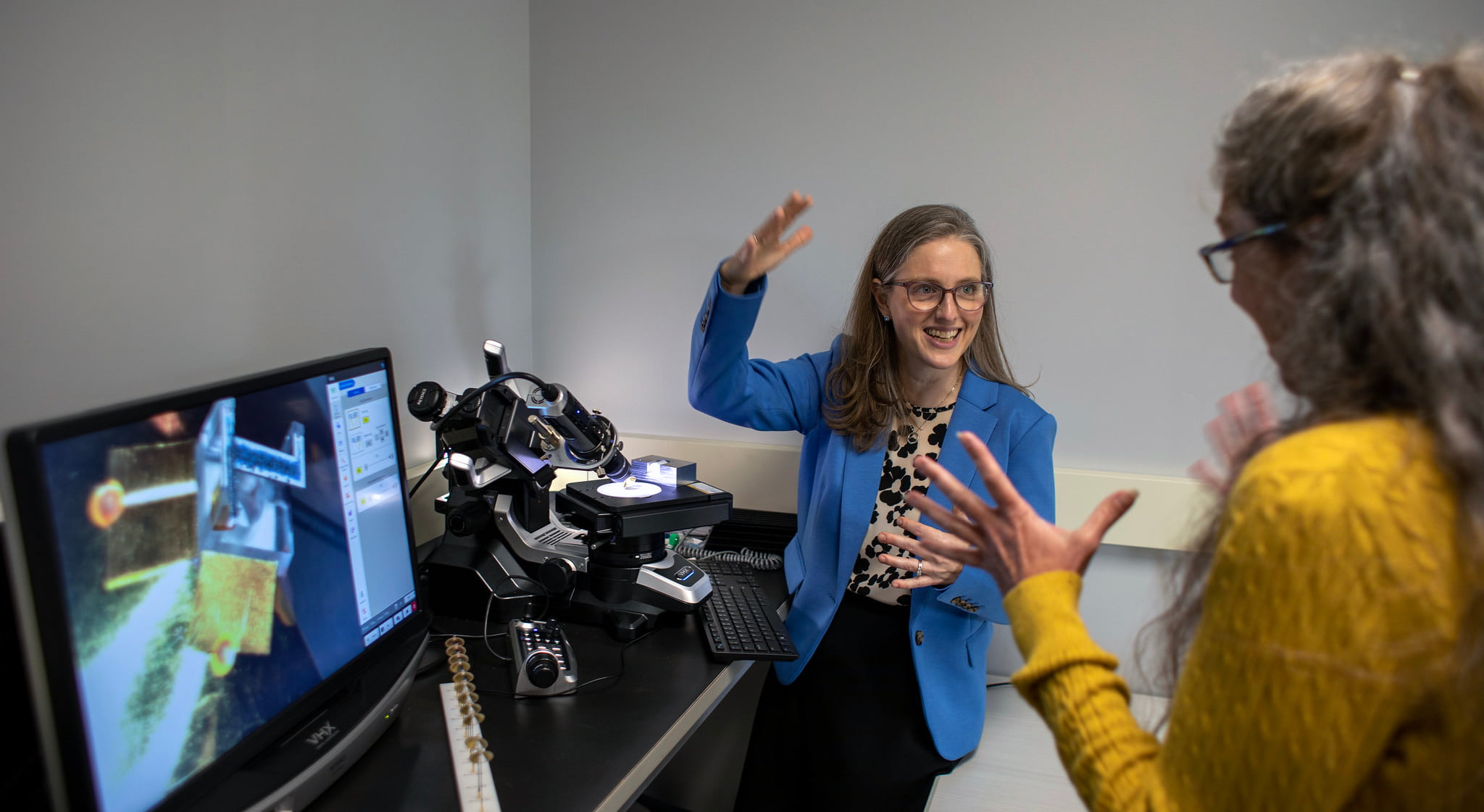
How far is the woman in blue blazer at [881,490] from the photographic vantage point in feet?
4.85

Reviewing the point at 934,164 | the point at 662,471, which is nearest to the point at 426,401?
the point at 662,471

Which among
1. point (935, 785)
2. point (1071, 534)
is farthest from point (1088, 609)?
point (1071, 534)

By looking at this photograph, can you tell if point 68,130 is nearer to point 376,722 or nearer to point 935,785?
point 376,722

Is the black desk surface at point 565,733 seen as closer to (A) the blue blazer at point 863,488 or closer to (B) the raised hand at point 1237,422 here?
(A) the blue blazer at point 863,488

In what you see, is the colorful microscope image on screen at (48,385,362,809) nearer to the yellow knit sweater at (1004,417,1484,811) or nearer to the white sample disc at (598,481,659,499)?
the white sample disc at (598,481,659,499)

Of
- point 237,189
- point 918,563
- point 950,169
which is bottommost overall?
point 918,563

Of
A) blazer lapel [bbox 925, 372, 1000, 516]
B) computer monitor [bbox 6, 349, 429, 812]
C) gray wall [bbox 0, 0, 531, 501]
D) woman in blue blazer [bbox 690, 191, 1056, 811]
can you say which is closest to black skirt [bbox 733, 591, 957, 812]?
woman in blue blazer [bbox 690, 191, 1056, 811]

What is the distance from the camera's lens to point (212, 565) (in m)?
0.77

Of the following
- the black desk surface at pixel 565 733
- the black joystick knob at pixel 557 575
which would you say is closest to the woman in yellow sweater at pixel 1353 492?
the black desk surface at pixel 565 733

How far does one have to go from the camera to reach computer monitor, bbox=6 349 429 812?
2.05ft

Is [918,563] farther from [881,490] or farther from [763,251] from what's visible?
[763,251]

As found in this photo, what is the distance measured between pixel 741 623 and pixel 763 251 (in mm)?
647

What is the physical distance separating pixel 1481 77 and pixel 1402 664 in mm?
406

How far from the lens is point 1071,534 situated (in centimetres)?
81
